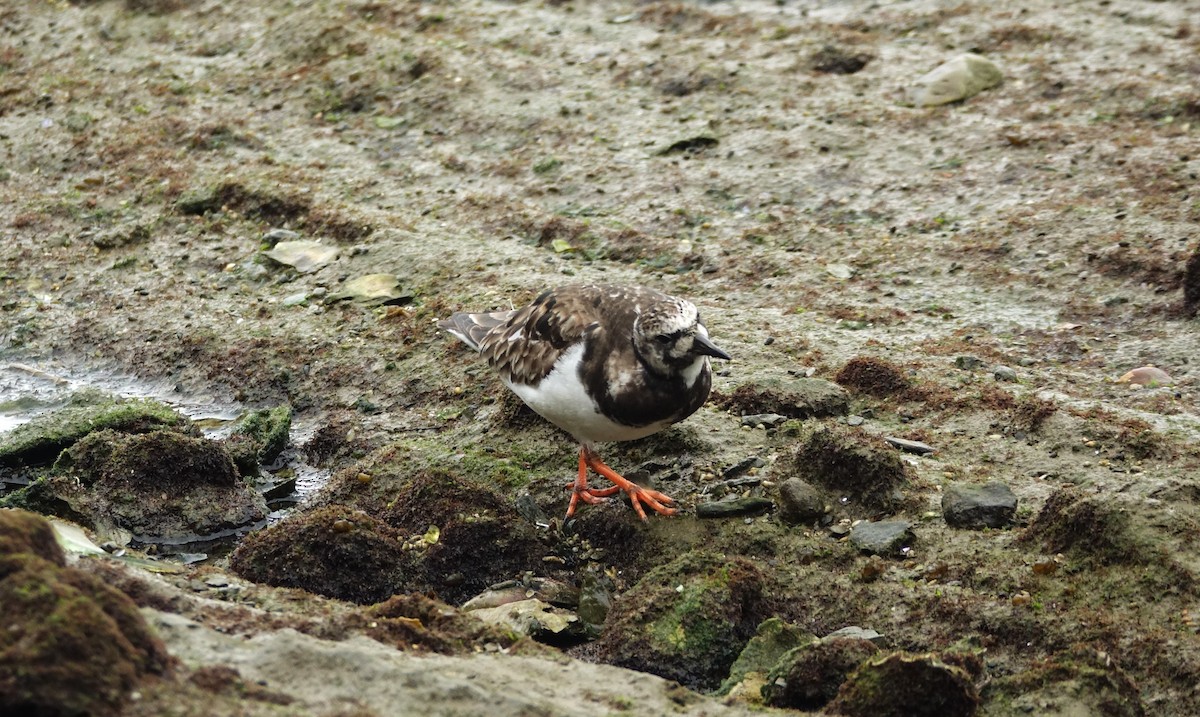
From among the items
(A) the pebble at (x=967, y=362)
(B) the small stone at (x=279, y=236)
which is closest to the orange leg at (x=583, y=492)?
(A) the pebble at (x=967, y=362)

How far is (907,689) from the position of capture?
4434 millimetres

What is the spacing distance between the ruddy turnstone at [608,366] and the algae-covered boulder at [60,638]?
8.16ft

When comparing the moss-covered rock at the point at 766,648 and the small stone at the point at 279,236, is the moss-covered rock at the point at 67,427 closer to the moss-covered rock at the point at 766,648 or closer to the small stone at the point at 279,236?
the small stone at the point at 279,236

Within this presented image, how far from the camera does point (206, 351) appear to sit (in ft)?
26.7

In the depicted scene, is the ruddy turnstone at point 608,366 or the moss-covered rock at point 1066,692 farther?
the ruddy turnstone at point 608,366

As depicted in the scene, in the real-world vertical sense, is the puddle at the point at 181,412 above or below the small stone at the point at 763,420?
below

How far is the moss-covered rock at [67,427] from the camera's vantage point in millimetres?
6855

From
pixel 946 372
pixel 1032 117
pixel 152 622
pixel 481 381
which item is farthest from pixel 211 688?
pixel 1032 117

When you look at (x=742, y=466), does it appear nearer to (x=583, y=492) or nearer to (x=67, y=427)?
(x=583, y=492)

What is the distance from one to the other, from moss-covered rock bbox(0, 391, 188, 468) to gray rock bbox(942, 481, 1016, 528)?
376cm

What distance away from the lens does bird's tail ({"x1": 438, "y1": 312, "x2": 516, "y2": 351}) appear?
23.2 ft

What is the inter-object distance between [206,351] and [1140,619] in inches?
209

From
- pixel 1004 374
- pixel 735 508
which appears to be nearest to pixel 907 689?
pixel 735 508

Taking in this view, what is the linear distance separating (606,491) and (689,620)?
4.30 feet
